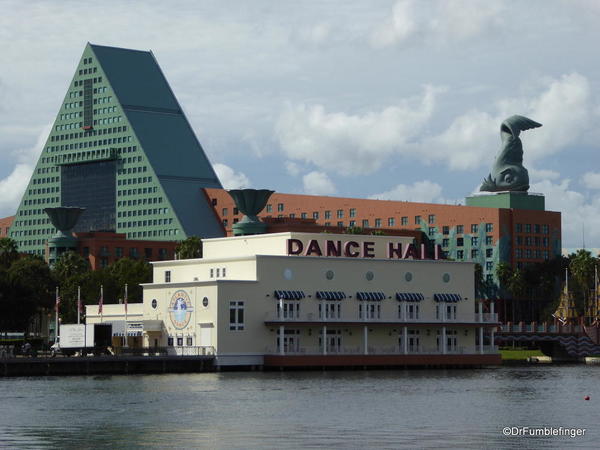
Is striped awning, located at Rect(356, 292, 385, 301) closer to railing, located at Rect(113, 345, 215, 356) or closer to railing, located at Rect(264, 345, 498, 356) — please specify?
railing, located at Rect(264, 345, 498, 356)

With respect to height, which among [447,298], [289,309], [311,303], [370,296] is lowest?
[289,309]

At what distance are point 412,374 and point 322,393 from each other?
3608cm

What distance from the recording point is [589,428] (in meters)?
85.5

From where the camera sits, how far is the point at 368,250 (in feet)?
538

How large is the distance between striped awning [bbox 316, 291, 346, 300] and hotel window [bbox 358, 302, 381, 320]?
8.57 feet

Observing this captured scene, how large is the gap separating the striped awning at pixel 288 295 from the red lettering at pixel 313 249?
5104 mm

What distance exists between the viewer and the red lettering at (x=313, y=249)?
15925 centimetres

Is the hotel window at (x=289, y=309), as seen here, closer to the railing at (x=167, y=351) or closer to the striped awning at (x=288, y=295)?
the striped awning at (x=288, y=295)

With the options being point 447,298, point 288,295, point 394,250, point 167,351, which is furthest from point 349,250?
point 167,351

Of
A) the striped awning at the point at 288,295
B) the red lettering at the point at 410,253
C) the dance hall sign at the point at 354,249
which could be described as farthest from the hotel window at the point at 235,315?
the red lettering at the point at 410,253

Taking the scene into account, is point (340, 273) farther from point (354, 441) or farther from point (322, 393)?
point (354, 441)

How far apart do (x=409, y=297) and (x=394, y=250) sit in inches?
220

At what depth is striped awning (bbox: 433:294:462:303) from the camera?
6550 inches

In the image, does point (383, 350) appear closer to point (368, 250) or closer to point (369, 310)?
point (369, 310)
